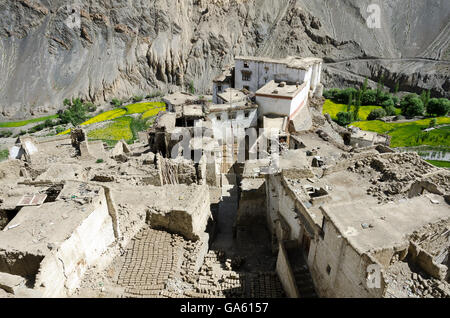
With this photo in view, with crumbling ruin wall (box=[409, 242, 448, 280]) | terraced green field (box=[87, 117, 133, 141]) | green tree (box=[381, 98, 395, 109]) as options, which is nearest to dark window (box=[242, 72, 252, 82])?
terraced green field (box=[87, 117, 133, 141])

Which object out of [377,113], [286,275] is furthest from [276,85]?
[377,113]

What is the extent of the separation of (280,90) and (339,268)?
2079 centimetres

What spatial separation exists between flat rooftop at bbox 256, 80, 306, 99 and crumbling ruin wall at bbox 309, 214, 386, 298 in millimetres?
17720

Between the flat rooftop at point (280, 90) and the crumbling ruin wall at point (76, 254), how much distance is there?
60.7 feet

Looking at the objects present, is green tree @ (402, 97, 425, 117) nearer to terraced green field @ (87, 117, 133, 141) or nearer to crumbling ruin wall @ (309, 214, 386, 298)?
terraced green field @ (87, 117, 133, 141)

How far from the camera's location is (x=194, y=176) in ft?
64.1

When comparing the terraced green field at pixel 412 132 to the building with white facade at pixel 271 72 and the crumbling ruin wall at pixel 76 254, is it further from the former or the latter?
the crumbling ruin wall at pixel 76 254

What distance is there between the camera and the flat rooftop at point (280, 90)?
27.8 meters

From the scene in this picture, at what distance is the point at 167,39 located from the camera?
235 feet

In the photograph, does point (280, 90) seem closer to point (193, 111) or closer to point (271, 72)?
point (271, 72)

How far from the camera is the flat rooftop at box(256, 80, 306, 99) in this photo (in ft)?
91.2

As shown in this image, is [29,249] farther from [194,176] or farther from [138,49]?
[138,49]
